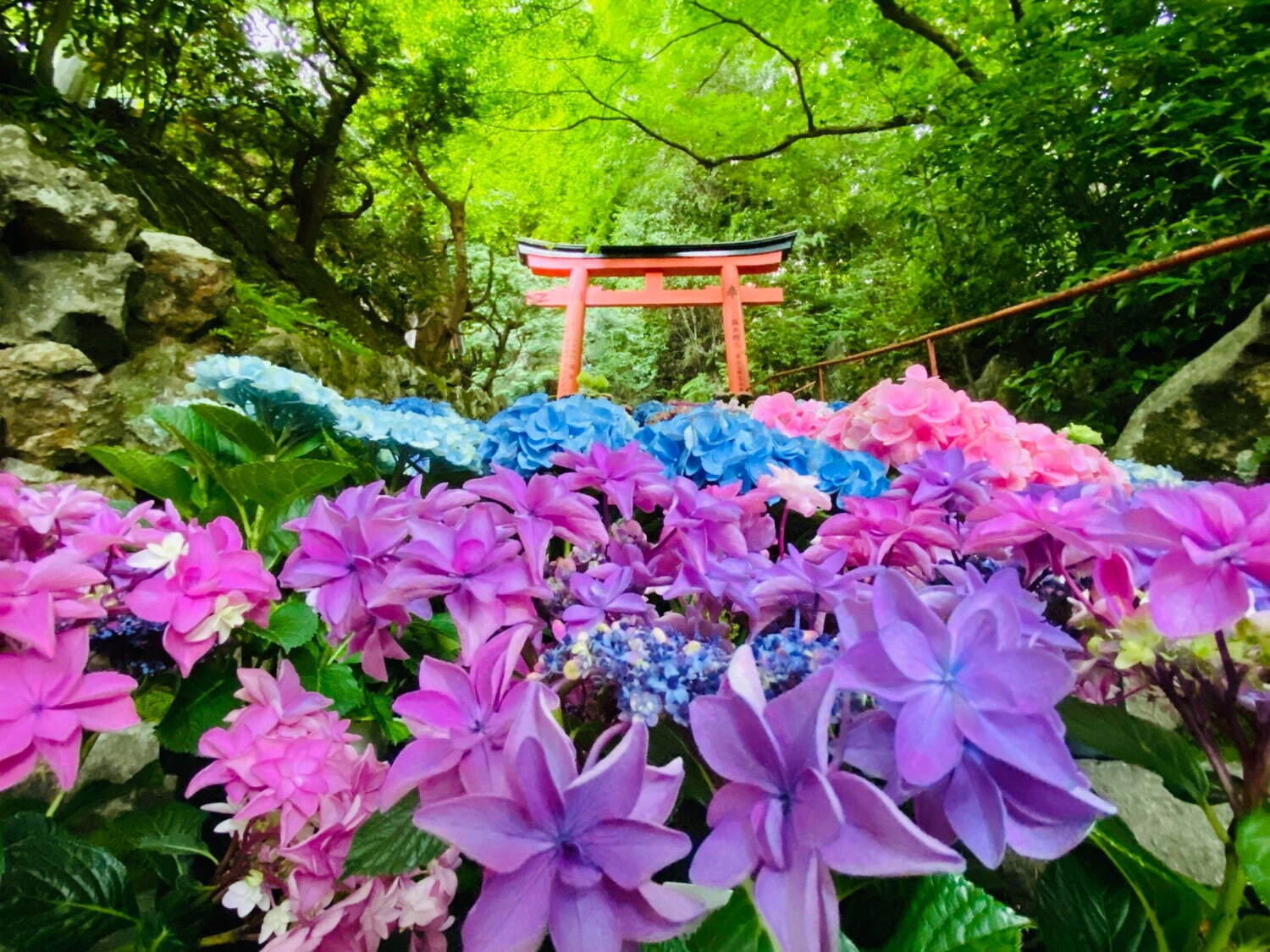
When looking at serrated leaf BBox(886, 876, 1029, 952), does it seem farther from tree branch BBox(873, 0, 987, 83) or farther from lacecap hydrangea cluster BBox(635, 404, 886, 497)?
tree branch BBox(873, 0, 987, 83)

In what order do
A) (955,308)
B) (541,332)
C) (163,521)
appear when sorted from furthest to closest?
(541,332), (955,308), (163,521)

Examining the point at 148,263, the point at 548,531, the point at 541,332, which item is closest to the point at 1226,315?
the point at 548,531

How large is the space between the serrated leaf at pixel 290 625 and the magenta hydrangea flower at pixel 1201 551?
2.01ft

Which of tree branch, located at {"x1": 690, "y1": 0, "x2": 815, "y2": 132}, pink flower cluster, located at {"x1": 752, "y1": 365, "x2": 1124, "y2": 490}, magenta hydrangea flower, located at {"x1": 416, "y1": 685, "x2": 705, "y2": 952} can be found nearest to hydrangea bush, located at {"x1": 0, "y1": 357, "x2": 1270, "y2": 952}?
magenta hydrangea flower, located at {"x1": 416, "y1": 685, "x2": 705, "y2": 952}

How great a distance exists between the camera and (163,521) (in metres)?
0.55

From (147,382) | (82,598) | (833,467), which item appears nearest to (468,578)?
(82,598)

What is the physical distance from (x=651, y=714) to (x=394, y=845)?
0.19 m

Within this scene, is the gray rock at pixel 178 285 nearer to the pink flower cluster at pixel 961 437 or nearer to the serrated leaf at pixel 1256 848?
the pink flower cluster at pixel 961 437

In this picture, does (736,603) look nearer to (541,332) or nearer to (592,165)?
(592,165)

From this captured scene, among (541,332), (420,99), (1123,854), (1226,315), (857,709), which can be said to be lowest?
(1123,854)

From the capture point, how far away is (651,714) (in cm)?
27

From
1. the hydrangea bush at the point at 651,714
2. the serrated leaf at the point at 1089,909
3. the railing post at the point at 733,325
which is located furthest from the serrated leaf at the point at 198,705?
the railing post at the point at 733,325

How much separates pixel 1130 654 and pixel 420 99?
5867 millimetres

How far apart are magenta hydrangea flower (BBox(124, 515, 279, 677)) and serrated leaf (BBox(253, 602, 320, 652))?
10cm
